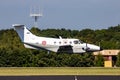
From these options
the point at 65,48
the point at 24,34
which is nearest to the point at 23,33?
the point at 24,34

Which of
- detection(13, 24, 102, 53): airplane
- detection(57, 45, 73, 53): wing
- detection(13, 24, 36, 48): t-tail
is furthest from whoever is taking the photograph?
detection(13, 24, 36, 48): t-tail

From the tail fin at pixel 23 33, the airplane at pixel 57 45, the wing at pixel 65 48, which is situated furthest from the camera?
the tail fin at pixel 23 33

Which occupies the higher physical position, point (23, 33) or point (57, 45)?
point (23, 33)

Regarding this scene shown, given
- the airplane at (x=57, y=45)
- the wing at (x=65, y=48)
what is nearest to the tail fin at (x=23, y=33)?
the airplane at (x=57, y=45)

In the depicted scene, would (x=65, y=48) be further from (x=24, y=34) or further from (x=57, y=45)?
(x=24, y=34)

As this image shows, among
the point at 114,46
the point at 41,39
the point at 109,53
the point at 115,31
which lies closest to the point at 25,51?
the point at 41,39

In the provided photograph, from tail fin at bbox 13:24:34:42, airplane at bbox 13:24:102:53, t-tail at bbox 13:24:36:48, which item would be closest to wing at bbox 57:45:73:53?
airplane at bbox 13:24:102:53

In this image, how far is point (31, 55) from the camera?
276ft

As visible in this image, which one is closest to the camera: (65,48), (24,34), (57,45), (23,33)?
(57,45)

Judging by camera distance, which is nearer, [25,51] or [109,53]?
[25,51]

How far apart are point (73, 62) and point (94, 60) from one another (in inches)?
192

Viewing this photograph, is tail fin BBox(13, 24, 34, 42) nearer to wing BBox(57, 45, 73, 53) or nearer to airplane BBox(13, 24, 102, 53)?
airplane BBox(13, 24, 102, 53)

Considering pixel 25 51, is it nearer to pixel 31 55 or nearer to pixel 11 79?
pixel 31 55

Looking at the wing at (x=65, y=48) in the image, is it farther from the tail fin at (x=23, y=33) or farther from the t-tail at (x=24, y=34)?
the tail fin at (x=23, y=33)
